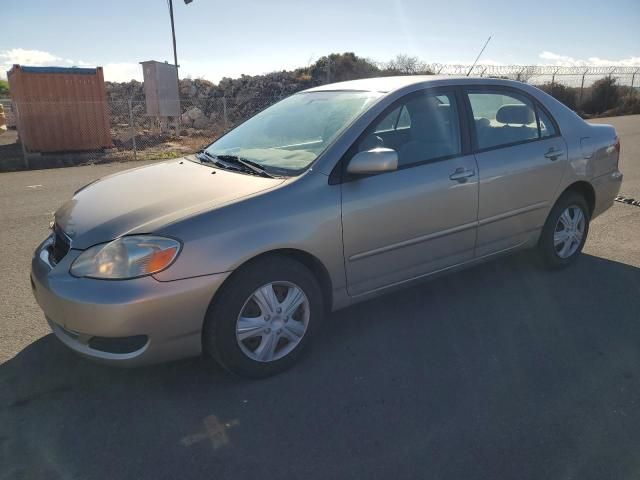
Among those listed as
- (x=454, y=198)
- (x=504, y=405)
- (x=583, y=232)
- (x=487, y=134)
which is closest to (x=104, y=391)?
(x=504, y=405)

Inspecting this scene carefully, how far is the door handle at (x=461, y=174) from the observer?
3.68m

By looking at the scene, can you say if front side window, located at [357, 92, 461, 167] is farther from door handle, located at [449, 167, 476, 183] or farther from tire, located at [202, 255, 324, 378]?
tire, located at [202, 255, 324, 378]

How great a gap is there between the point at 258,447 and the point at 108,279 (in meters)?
1.11

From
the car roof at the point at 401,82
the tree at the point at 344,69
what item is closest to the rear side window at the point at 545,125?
the car roof at the point at 401,82

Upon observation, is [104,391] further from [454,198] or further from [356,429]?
[454,198]

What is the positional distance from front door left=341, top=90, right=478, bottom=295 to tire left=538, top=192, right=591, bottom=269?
3.35 feet

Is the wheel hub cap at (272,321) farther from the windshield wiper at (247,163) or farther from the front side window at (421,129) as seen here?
the front side window at (421,129)

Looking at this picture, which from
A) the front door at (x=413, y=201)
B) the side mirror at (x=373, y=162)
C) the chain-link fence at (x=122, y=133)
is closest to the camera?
the side mirror at (x=373, y=162)

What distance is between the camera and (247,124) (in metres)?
4.34

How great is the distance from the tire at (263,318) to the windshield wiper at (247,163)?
0.61m

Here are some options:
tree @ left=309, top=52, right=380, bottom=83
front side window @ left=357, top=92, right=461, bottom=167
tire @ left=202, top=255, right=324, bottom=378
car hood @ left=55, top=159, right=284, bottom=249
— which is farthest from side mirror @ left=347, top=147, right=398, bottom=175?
tree @ left=309, top=52, right=380, bottom=83

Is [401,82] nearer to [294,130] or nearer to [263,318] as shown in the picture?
[294,130]

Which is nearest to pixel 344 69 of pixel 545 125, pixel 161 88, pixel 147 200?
pixel 161 88

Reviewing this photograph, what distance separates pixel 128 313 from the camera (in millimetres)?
2568
